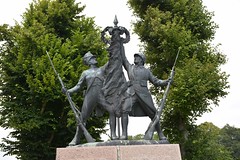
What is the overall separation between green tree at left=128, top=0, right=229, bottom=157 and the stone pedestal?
392 inches

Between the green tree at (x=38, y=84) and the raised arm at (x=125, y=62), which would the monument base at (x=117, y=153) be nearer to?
the raised arm at (x=125, y=62)

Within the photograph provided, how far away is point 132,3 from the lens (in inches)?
854

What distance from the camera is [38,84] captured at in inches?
690

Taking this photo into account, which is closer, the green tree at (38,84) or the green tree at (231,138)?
the green tree at (38,84)

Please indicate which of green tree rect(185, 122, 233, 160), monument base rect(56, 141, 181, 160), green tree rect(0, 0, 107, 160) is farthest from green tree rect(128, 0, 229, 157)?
monument base rect(56, 141, 181, 160)

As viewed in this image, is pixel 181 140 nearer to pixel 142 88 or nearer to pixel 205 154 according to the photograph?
pixel 205 154

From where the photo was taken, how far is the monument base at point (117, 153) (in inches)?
293

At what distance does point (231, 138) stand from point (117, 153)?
39961 mm

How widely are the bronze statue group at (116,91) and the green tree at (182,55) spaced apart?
9.12 metres

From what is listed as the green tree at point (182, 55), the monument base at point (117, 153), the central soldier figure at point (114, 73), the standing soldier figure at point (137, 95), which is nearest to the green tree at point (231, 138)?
the green tree at point (182, 55)

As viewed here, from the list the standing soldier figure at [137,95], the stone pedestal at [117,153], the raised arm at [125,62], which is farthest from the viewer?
the raised arm at [125,62]

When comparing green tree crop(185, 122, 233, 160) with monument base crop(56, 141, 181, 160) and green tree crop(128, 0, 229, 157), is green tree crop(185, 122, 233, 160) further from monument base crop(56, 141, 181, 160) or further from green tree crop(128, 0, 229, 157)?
monument base crop(56, 141, 181, 160)

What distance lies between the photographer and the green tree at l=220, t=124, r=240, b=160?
42000 millimetres

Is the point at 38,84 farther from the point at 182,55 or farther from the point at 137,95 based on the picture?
the point at 137,95
